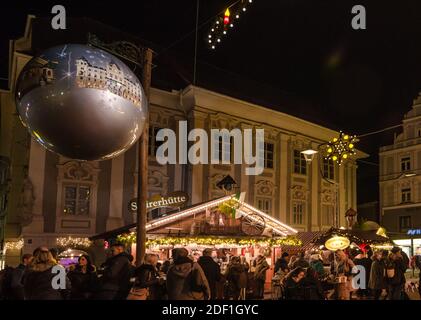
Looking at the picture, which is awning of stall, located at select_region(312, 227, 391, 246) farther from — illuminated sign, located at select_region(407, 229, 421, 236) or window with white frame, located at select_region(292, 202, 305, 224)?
illuminated sign, located at select_region(407, 229, 421, 236)

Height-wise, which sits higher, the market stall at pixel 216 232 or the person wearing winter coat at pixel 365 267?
the market stall at pixel 216 232

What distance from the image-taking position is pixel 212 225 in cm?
1716

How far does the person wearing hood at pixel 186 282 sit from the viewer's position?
6.96 m

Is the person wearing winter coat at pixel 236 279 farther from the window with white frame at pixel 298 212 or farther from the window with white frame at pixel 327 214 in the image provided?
the window with white frame at pixel 327 214

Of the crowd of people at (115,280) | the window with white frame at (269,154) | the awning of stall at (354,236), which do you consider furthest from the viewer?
the window with white frame at (269,154)

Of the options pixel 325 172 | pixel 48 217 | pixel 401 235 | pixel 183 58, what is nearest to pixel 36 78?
pixel 48 217

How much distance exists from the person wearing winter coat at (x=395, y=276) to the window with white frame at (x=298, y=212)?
15.7m

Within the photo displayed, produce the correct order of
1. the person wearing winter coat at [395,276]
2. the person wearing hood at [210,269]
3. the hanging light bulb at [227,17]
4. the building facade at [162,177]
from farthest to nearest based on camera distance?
the building facade at [162,177]
the person wearing winter coat at [395,276]
the person wearing hood at [210,269]
the hanging light bulb at [227,17]

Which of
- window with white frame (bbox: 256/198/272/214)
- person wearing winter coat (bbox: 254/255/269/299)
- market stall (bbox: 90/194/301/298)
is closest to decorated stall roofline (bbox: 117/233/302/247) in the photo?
market stall (bbox: 90/194/301/298)

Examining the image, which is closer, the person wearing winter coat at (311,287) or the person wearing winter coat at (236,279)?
the person wearing winter coat at (311,287)

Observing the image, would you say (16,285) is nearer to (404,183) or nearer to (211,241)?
(211,241)

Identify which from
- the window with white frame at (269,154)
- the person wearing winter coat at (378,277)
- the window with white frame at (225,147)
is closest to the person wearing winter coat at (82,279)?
the person wearing winter coat at (378,277)
